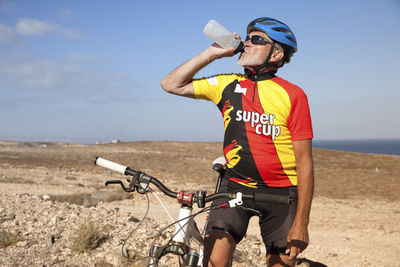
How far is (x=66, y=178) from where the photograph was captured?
19.2 m

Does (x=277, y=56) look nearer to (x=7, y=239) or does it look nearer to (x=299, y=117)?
(x=299, y=117)

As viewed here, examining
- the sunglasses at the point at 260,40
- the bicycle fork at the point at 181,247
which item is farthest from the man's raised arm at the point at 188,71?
the bicycle fork at the point at 181,247

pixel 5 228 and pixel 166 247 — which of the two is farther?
pixel 5 228

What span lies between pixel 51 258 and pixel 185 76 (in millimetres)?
4015

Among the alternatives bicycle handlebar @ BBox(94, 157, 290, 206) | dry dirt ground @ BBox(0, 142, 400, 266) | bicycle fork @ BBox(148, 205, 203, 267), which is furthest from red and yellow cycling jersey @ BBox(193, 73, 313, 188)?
dry dirt ground @ BBox(0, 142, 400, 266)

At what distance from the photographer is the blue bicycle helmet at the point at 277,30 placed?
2.82 meters

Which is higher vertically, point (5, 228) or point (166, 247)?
point (166, 247)

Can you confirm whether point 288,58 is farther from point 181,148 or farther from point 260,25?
point 181,148

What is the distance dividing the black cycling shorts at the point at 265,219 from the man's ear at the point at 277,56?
0.99 metres

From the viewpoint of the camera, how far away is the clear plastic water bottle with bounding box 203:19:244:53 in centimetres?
Answer: 260

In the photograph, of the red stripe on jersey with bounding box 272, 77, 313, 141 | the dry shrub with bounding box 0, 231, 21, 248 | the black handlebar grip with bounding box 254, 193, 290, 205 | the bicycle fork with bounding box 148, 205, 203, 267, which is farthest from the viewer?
the dry shrub with bounding box 0, 231, 21, 248

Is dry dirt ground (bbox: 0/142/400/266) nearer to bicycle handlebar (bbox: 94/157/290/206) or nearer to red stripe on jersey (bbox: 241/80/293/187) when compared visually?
red stripe on jersey (bbox: 241/80/293/187)

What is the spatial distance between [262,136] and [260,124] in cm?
9

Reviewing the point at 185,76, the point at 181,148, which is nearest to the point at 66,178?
the point at 185,76
